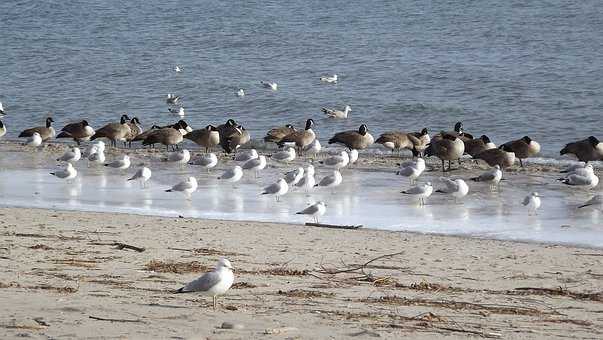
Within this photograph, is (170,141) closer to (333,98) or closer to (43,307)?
(333,98)

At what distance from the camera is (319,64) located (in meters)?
36.0

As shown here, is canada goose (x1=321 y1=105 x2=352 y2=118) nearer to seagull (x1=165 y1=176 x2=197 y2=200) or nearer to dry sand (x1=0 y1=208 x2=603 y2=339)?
seagull (x1=165 y1=176 x2=197 y2=200)

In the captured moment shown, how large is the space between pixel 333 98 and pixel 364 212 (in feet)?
50.7

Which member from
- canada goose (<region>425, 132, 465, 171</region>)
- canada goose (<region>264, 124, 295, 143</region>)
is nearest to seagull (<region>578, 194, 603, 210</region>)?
canada goose (<region>425, 132, 465, 171</region>)

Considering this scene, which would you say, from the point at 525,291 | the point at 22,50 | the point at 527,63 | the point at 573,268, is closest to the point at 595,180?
the point at 573,268

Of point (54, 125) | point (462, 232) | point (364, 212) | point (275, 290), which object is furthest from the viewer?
point (54, 125)

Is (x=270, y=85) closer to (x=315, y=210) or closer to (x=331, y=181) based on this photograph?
(x=331, y=181)

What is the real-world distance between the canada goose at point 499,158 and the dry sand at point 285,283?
6613 millimetres

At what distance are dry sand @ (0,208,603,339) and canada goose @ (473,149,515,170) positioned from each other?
6.61 m

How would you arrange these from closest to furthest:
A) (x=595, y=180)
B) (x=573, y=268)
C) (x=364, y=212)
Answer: (x=573, y=268), (x=364, y=212), (x=595, y=180)

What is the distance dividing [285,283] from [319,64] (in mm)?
26824

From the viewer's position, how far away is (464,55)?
1414 inches

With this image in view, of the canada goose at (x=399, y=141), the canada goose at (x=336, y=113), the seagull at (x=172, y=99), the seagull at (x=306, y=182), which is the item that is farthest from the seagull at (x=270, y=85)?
the seagull at (x=306, y=182)

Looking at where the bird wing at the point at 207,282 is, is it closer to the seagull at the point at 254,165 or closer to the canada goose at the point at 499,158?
the seagull at the point at 254,165
